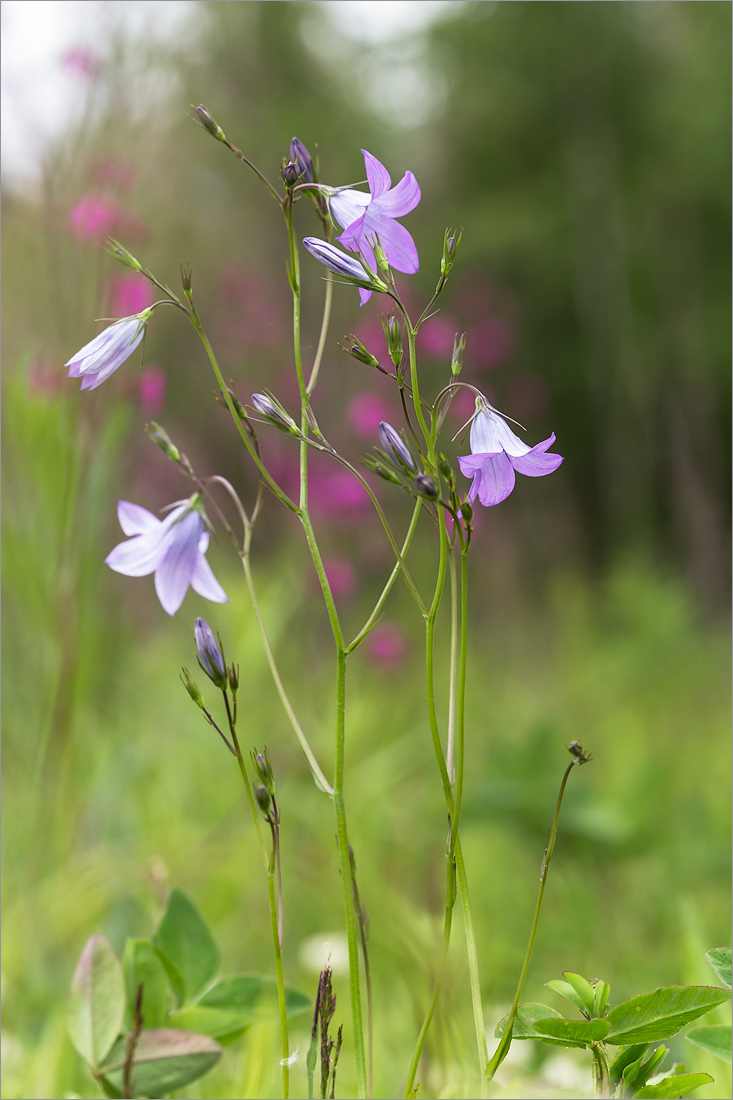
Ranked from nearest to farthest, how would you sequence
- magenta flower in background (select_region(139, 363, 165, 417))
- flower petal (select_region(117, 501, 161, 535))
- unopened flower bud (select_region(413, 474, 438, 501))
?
unopened flower bud (select_region(413, 474, 438, 501)) < flower petal (select_region(117, 501, 161, 535)) < magenta flower in background (select_region(139, 363, 165, 417))

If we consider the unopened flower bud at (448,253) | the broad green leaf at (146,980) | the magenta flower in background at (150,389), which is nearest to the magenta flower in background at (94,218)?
the magenta flower in background at (150,389)

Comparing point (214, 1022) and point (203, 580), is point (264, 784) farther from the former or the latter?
point (214, 1022)

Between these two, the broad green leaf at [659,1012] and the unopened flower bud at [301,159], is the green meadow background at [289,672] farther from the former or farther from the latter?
the unopened flower bud at [301,159]

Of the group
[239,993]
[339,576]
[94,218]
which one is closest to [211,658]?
[239,993]

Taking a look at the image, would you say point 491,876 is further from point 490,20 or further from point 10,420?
point 490,20

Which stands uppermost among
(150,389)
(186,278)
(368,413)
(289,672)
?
(368,413)

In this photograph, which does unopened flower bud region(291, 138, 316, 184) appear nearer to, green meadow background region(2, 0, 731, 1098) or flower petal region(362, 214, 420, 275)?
flower petal region(362, 214, 420, 275)

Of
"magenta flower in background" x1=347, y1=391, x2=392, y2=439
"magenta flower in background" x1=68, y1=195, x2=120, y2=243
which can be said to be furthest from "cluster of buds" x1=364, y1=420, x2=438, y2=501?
"magenta flower in background" x1=347, y1=391, x2=392, y2=439
